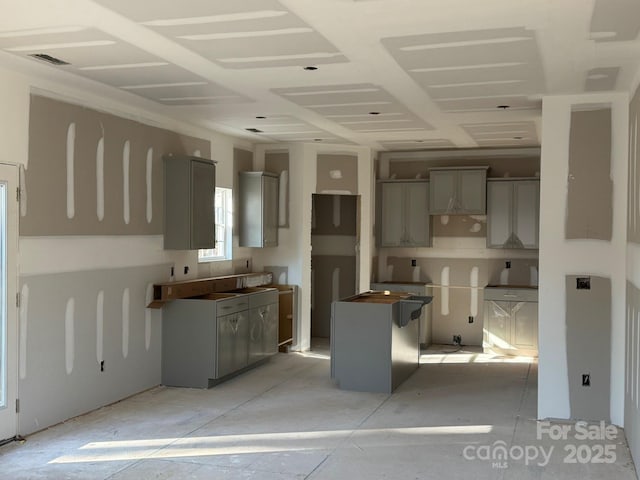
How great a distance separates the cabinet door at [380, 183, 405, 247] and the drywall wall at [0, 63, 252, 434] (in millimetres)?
3480

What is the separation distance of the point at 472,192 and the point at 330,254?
2305 mm

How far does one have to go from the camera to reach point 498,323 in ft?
28.2

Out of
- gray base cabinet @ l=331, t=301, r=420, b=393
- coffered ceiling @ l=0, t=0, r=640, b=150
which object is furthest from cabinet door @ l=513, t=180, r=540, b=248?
gray base cabinet @ l=331, t=301, r=420, b=393

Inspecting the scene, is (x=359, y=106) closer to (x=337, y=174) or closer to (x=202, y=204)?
(x=202, y=204)

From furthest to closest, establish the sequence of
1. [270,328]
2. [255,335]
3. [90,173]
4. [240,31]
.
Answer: [270,328], [255,335], [90,173], [240,31]

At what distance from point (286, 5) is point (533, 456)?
11.2ft

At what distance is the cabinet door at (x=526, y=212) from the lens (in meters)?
8.68

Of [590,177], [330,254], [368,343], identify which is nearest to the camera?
[590,177]

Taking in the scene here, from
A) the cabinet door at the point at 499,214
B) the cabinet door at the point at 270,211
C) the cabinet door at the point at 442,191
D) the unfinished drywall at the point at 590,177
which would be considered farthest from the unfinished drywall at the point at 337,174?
the unfinished drywall at the point at 590,177

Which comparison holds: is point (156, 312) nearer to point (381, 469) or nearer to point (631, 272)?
point (381, 469)

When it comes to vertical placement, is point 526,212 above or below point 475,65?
below

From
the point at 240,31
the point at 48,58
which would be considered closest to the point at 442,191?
the point at 240,31

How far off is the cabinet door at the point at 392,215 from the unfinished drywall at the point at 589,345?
4000 millimetres

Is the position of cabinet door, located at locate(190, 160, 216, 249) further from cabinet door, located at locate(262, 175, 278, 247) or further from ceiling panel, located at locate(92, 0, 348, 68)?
ceiling panel, located at locate(92, 0, 348, 68)
